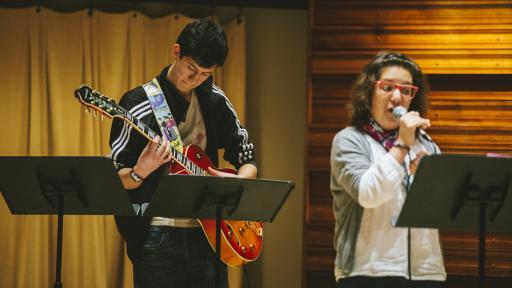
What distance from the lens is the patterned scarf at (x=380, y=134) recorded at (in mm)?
2525

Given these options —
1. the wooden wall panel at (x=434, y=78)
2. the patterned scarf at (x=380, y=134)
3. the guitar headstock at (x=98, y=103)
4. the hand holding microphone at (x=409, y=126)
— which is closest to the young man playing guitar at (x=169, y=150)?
the guitar headstock at (x=98, y=103)

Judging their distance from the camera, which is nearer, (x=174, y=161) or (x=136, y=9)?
(x=174, y=161)

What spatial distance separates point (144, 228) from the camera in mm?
2953

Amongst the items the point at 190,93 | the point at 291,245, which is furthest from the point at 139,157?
the point at 291,245

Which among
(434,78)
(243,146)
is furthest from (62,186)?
(434,78)

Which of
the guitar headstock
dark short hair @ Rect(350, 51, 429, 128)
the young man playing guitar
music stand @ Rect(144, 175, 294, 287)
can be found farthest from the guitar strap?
dark short hair @ Rect(350, 51, 429, 128)

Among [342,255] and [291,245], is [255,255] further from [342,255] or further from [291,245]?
[291,245]

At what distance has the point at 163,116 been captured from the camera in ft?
10.0

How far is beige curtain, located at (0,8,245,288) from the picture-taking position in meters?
4.95

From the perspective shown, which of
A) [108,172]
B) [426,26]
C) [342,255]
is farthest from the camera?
[426,26]

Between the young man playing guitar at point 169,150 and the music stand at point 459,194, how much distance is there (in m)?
0.99

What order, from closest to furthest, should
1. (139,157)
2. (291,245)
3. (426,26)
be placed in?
(139,157), (426,26), (291,245)

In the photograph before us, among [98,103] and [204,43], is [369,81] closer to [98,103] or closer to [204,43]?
[204,43]

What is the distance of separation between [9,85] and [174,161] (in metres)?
2.39
